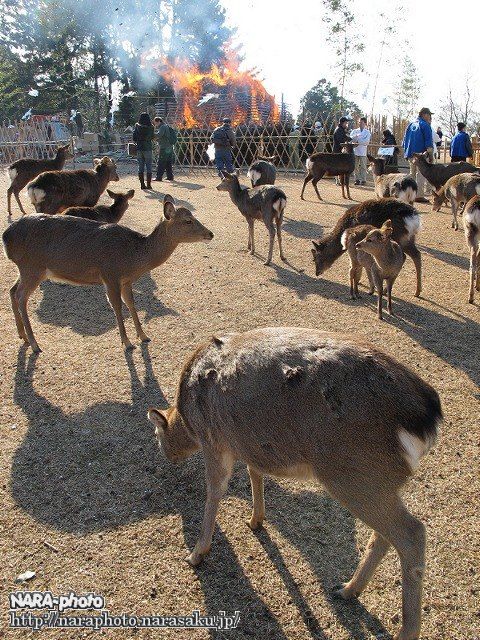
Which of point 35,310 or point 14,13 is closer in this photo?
point 35,310

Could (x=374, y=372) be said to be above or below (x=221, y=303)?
above

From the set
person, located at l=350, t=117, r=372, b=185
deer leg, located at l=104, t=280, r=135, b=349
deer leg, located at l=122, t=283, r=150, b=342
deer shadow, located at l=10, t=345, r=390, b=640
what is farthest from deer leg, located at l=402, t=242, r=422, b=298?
person, located at l=350, t=117, r=372, b=185

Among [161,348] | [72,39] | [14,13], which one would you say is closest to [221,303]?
[161,348]

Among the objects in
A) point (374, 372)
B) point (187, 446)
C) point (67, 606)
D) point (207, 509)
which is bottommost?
point (67, 606)

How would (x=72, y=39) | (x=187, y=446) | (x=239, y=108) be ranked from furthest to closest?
1. (x=72, y=39)
2. (x=239, y=108)
3. (x=187, y=446)

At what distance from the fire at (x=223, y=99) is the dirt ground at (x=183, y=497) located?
24.0 m

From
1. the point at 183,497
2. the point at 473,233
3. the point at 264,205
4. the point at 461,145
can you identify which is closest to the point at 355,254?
the point at 473,233

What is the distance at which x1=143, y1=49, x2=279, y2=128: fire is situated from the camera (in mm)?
30219

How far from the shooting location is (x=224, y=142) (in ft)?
57.0

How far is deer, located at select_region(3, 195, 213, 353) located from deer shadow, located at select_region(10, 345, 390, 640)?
1.43 m

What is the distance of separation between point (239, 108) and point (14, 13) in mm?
25198

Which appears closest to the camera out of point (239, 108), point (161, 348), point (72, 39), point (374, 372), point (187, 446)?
point (374, 372)

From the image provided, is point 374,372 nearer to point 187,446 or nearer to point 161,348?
point 187,446

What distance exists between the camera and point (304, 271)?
862cm
